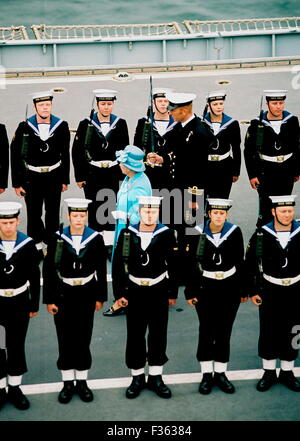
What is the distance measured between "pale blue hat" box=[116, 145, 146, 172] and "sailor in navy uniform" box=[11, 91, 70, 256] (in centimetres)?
142

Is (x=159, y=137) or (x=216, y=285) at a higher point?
(x=159, y=137)

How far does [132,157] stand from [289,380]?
2.64 m

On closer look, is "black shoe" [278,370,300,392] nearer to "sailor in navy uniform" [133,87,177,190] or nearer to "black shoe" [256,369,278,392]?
"black shoe" [256,369,278,392]

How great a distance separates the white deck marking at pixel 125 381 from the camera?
7.38m

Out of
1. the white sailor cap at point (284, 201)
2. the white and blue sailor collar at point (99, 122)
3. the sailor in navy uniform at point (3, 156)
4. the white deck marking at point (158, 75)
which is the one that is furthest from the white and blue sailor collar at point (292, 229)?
the white deck marking at point (158, 75)

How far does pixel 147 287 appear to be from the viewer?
7121 mm

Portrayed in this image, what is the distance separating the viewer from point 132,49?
752 inches

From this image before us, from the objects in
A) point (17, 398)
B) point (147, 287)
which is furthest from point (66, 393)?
point (147, 287)

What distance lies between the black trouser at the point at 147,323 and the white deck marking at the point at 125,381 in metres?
0.33

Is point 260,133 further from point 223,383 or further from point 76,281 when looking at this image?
point 76,281

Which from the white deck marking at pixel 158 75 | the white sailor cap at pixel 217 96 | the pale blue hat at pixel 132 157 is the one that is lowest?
the pale blue hat at pixel 132 157

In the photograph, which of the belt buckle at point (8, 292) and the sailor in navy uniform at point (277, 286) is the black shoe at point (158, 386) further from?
the belt buckle at point (8, 292)

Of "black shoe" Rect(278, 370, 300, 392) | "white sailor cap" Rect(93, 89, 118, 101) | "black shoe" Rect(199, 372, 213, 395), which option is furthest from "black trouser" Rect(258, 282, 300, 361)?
"white sailor cap" Rect(93, 89, 118, 101)

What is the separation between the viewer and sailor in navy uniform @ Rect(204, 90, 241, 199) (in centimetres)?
954
